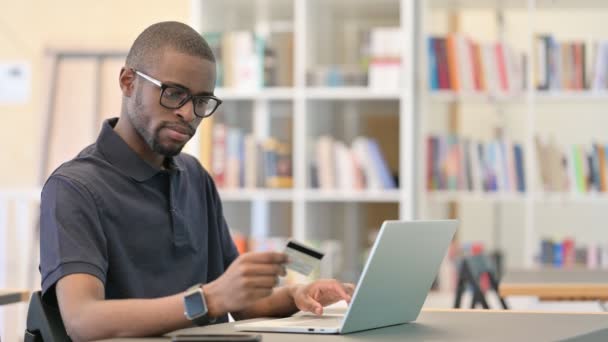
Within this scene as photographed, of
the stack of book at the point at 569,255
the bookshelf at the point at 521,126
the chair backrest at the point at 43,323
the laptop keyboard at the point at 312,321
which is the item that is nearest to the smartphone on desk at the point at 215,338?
the laptop keyboard at the point at 312,321

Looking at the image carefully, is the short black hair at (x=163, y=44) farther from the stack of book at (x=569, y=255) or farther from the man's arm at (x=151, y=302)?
the stack of book at (x=569, y=255)

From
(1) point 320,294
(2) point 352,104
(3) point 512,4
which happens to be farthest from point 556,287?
(3) point 512,4

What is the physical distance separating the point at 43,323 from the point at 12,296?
2.56ft

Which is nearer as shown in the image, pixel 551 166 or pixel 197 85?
pixel 197 85

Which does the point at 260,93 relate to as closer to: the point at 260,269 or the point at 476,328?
the point at 476,328

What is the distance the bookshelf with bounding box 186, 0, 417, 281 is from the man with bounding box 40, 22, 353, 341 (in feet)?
8.76

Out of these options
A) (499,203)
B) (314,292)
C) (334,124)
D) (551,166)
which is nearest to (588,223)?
(499,203)

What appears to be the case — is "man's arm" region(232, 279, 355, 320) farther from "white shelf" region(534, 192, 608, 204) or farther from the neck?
"white shelf" region(534, 192, 608, 204)

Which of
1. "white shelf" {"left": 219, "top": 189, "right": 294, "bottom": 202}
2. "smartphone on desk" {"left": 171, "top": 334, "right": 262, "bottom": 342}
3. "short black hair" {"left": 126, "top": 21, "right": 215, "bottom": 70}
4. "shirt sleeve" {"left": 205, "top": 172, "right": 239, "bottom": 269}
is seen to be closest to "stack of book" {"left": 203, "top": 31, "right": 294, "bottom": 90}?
"white shelf" {"left": 219, "top": 189, "right": 294, "bottom": 202}

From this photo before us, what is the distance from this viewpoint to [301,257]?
1.60 meters

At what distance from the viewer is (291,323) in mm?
1878

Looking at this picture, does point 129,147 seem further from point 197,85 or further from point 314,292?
point 314,292

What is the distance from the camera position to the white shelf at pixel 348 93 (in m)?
4.88

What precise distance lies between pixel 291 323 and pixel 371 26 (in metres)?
3.65
